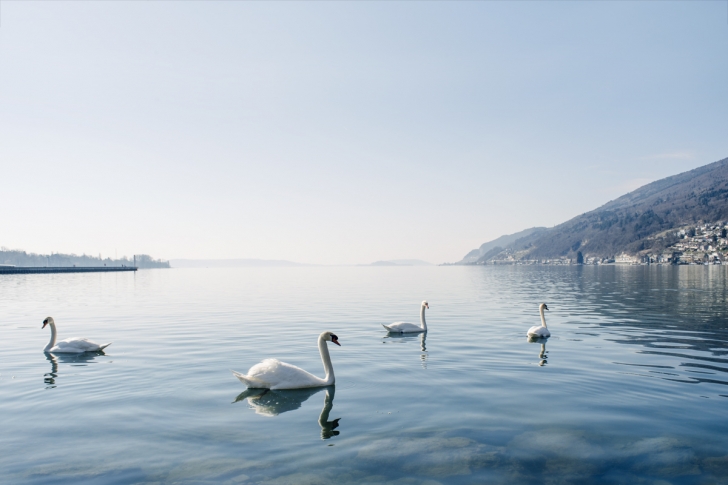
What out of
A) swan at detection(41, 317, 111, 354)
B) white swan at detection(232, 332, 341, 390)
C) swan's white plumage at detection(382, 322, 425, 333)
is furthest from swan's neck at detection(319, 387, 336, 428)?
swan at detection(41, 317, 111, 354)

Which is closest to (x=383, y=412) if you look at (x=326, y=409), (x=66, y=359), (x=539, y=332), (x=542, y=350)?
(x=326, y=409)

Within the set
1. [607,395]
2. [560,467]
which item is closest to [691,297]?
[607,395]

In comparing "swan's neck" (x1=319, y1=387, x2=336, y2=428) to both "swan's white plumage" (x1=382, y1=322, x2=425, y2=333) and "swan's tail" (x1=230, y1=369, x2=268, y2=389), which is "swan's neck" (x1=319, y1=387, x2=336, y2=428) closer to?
"swan's tail" (x1=230, y1=369, x2=268, y2=389)

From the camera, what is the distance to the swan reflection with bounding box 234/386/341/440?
11.1m

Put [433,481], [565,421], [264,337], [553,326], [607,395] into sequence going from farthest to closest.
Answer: [553,326] → [264,337] → [607,395] → [565,421] → [433,481]

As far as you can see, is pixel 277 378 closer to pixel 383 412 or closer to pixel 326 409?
pixel 326 409

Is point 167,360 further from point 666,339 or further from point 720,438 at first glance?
point 666,339

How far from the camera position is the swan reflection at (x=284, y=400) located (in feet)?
36.4

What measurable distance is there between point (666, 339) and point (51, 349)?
92.1 ft

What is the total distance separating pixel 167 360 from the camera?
18.4 metres

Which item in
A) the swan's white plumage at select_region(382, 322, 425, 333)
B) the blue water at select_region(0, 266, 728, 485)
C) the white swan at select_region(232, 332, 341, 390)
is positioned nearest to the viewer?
the blue water at select_region(0, 266, 728, 485)

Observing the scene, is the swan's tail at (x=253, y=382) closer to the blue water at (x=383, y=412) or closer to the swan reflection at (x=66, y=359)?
the blue water at (x=383, y=412)

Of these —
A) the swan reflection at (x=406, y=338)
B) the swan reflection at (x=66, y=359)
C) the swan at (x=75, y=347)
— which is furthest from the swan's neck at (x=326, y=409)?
the swan at (x=75, y=347)

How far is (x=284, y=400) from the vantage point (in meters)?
12.8
